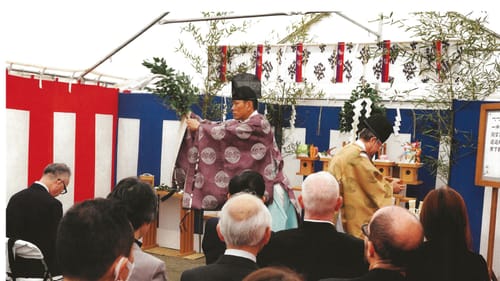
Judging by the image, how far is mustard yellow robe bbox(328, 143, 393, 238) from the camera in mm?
3328

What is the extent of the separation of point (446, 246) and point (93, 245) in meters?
1.36

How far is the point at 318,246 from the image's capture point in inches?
80.9

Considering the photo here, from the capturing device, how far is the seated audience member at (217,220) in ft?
8.05

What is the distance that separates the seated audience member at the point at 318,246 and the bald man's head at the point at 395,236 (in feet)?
1.43

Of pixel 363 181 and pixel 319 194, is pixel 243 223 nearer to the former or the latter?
pixel 319 194

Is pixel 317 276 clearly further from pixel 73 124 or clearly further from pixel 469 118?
pixel 73 124

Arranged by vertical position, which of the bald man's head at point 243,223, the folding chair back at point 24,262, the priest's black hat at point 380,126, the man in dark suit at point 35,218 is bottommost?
the folding chair back at point 24,262

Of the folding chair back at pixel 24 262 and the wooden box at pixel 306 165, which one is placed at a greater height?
the wooden box at pixel 306 165

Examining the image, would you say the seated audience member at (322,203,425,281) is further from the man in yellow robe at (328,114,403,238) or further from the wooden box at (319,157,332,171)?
the wooden box at (319,157,332,171)

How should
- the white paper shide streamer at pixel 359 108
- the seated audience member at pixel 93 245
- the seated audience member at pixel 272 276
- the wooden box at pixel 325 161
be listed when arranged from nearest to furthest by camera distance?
the seated audience member at pixel 272 276 → the seated audience member at pixel 93 245 → the white paper shide streamer at pixel 359 108 → the wooden box at pixel 325 161

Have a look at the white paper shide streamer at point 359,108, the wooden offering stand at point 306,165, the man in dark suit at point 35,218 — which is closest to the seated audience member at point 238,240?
the man in dark suit at point 35,218

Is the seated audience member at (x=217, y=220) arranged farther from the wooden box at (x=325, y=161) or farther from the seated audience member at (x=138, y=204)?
the wooden box at (x=325, y=161)

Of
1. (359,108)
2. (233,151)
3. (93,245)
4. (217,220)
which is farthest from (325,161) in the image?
(93,245)

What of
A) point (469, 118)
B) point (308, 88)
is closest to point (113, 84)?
point (308, 88)
